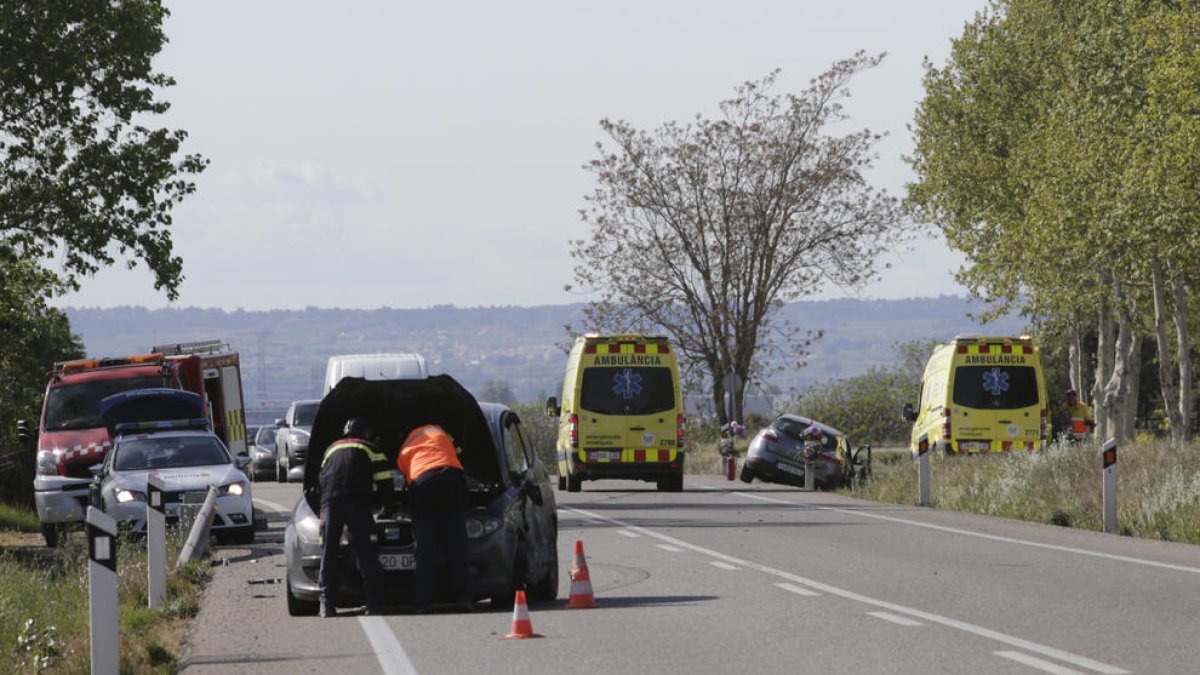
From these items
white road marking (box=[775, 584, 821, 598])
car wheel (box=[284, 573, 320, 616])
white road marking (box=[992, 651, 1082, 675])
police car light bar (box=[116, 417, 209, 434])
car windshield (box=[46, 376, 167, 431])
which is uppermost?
car windshield (box=[46, 376, 167, 431])

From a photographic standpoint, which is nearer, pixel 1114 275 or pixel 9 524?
pixel 9 524

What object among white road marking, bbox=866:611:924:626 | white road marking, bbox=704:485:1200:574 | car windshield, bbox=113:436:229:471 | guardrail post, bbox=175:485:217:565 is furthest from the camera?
car windshield, bbox=113:436:229:471

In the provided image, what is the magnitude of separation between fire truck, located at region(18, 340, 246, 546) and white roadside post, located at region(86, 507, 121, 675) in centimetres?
1611

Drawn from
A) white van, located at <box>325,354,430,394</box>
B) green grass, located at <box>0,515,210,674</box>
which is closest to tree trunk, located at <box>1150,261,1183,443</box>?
white van, located at <box>325,354,430,394</box>

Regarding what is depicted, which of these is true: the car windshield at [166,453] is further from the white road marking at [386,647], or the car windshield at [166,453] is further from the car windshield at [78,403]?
the white road marking at [386,647]

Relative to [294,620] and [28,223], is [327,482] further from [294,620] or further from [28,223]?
[28,223]

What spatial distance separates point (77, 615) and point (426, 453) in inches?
127

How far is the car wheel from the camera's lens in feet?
46.9

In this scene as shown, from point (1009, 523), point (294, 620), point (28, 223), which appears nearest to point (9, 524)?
point (28, 223)

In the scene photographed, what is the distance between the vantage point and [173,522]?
24531 millimetres

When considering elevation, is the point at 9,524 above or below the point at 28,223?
below

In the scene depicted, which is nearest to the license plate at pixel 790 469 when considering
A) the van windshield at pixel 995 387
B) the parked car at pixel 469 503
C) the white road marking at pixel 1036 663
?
the van windshield at pixel 995 387

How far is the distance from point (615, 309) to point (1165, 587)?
44473 mm

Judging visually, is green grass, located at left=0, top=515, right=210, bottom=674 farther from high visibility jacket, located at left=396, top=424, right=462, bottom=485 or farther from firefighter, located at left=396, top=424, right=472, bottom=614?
high visibility jacket, located at left=396, top=424, right=462, bottom=485
